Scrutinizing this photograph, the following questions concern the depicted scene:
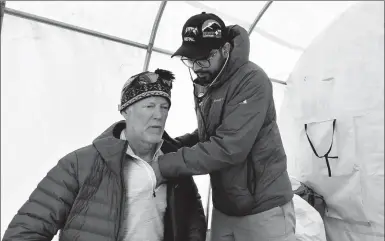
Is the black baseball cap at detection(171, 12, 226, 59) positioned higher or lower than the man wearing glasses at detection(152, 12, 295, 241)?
higher

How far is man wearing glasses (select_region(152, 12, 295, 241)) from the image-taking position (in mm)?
2242

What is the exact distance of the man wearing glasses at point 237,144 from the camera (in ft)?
7.36

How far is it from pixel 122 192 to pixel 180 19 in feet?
9.97

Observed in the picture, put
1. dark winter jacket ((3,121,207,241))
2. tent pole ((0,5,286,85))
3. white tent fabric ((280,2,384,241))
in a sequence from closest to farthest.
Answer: dark winter jacket ((3,121,207,241)) < white tent fabric ((280,2,384,241)) < tent pole ((0,5,286,85))

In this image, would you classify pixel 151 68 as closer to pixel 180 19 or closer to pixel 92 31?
pixel 180 19

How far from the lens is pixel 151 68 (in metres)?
4.58

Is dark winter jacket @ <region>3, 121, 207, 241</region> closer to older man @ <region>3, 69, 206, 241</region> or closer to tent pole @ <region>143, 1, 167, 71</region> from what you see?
older man @ <region>3, 69, 206, 241</region>

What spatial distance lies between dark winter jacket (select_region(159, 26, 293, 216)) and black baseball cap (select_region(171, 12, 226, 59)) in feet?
0.52

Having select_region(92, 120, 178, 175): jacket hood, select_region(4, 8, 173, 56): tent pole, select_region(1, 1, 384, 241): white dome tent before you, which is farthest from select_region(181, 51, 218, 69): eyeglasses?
select_region(4, 8, 173, 56): tent pole

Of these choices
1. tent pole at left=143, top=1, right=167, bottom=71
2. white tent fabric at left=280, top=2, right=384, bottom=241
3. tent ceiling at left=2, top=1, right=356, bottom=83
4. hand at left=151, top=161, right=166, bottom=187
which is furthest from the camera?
tent pole at left=143, top=1, right=167, bottom=71

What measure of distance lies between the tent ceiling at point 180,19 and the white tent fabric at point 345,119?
0.53m

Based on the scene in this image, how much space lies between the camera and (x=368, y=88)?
8.80 ft

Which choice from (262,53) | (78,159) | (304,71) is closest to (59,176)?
(78,159)

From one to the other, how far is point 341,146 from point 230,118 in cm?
129
